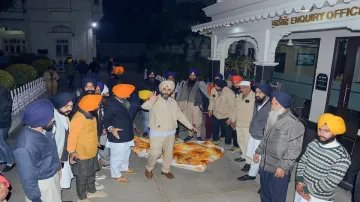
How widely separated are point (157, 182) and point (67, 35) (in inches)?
837

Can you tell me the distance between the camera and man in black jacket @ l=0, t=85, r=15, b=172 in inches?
198

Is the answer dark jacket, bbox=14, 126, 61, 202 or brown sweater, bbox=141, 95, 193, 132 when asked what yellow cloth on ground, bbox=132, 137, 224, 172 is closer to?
brown sweater, bbox=141, 95, 193, 132

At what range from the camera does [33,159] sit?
9.15 feet

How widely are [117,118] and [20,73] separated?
26.5ft

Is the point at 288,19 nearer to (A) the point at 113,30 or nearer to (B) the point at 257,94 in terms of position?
(B) the point at 257,94

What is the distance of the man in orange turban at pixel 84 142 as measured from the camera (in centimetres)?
375

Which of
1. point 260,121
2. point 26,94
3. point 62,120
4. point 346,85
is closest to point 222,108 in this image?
point 260,121

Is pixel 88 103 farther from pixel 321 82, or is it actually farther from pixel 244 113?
pixel 321 82

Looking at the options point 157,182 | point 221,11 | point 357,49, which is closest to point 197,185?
point 157,182

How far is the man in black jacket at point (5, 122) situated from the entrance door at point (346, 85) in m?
7.78

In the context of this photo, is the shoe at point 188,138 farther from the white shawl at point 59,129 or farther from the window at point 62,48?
the window at point 62,48

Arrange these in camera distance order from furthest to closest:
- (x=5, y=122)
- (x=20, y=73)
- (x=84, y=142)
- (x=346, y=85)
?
(x=20, y=73) < (x=346, y=85) < (x=5, y=122) < (x=84, y=142)

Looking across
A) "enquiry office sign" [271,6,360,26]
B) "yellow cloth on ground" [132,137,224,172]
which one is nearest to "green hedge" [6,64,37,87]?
"yellow cloth on ground" [132,137,224,172]

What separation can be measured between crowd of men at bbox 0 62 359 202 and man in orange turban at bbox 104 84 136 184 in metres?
0.02
